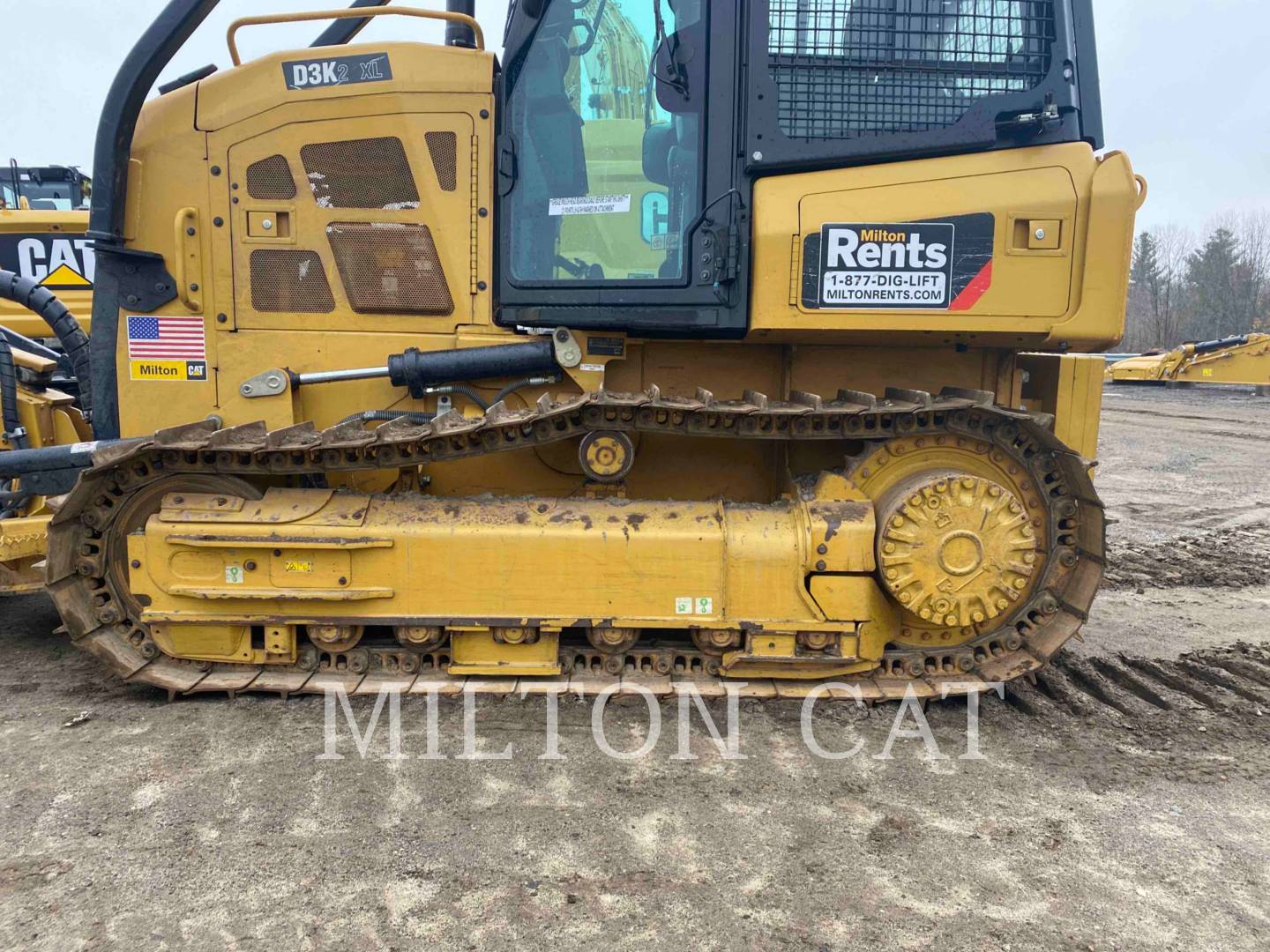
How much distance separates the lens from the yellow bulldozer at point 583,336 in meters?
3.58

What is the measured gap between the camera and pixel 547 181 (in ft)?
12.4

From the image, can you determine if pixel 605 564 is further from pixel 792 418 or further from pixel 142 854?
pixel 142 854

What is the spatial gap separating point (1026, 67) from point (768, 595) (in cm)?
251

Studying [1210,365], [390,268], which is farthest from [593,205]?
[1210,365]

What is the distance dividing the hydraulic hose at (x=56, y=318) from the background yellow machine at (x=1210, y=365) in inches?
807

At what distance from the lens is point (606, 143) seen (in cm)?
373

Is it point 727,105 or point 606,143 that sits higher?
point 727,105

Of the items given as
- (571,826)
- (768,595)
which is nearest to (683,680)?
(768,595)

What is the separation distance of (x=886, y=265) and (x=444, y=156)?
2053mm

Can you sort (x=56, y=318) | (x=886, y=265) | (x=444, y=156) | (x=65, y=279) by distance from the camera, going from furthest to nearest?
(x=65, y=279) → (x=56, y=318) → (x=444, y=156) → (x=886, y=265)

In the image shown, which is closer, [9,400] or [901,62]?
[901,62]
